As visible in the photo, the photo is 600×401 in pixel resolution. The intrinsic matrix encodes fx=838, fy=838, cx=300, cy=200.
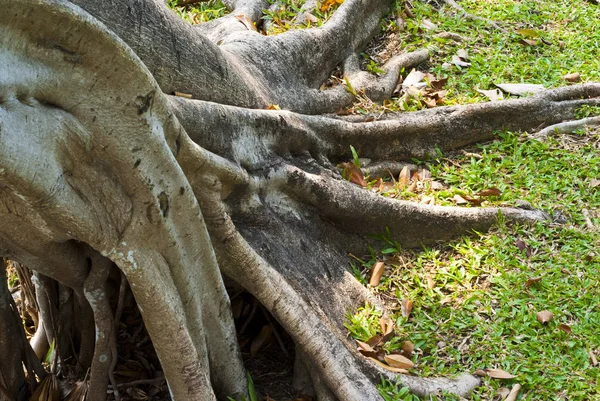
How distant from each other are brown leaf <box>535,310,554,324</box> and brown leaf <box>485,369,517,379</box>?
375 millimetres

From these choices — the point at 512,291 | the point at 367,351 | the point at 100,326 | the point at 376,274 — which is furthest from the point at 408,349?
the point at 100,326

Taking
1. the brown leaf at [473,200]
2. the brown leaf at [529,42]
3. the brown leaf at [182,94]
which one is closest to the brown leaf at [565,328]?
the brown leaf at [473,200]

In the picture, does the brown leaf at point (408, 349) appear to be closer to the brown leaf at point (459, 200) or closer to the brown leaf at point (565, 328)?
the brown leaf at point (565, 328)

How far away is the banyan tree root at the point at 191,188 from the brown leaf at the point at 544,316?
511 millimetres

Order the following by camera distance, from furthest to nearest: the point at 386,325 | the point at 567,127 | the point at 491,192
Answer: the point at 567,127 → the point at 491,192 → the point at 386,325

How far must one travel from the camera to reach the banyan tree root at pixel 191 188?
2.56m

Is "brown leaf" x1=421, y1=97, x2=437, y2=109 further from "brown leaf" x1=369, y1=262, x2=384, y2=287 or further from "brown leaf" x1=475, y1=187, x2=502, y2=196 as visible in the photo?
"brown leaf" x1=369, y1=262, x2=384, y2=287

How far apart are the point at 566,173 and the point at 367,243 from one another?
136 cm

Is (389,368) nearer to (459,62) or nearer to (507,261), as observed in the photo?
(507,261)

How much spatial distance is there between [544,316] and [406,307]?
0.65 metres

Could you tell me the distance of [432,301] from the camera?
4.16 m

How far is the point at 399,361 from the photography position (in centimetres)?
379

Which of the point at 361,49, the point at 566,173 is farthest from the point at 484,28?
the point at 566,173

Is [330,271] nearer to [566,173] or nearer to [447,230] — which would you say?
[447,230]
